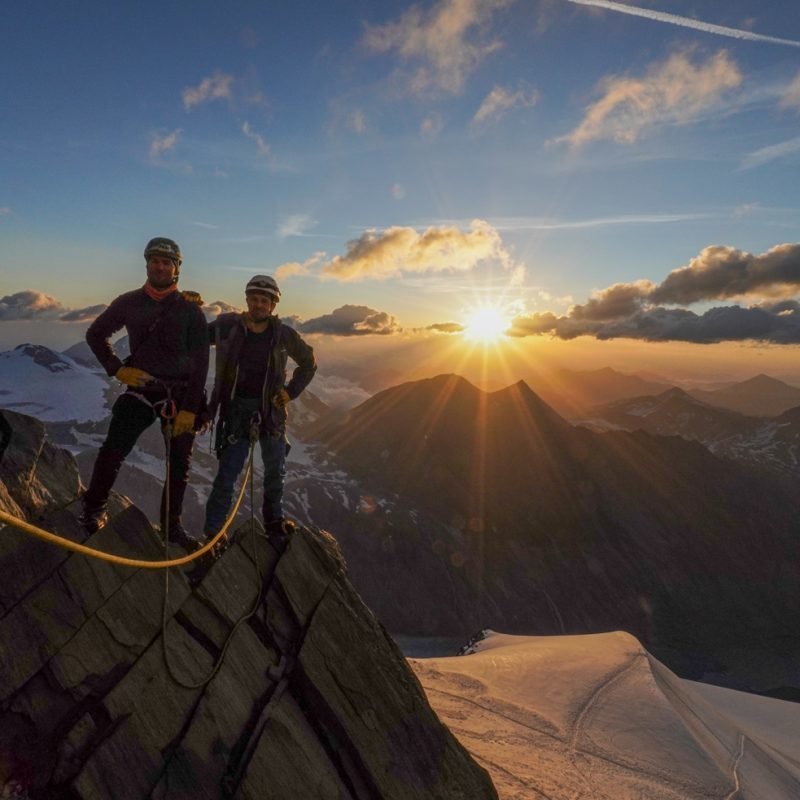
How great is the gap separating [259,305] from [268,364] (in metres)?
1.09

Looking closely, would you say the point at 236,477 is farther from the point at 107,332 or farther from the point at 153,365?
the point at 107,332

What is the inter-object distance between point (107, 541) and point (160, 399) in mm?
2436

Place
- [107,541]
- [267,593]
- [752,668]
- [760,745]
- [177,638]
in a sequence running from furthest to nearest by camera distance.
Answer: [752,668], [760,745], [267,593], [107,541], [177,638]

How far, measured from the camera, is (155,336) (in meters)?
8.73

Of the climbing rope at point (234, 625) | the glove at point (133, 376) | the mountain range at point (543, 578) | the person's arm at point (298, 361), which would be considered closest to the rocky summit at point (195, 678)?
the climbing rope at point (234, 625)

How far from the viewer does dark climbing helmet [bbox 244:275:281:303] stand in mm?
9297

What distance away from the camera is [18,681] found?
6.86 m

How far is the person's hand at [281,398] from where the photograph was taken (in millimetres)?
9727

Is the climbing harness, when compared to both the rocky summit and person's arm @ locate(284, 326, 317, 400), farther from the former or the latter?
person's arm @ locate(284, 326, 317, 400)

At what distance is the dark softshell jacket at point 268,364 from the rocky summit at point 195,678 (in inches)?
89.9

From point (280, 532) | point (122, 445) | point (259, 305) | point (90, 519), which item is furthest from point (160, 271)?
point (280, 532)

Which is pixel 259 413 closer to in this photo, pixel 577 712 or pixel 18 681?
pixel 18 681

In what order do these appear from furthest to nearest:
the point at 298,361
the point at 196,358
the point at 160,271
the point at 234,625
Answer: the point at 298,361 < the point at 196,358 < the point at 160,271 < the point at 234,625

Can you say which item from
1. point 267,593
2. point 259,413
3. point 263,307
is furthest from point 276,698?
point 263,307
